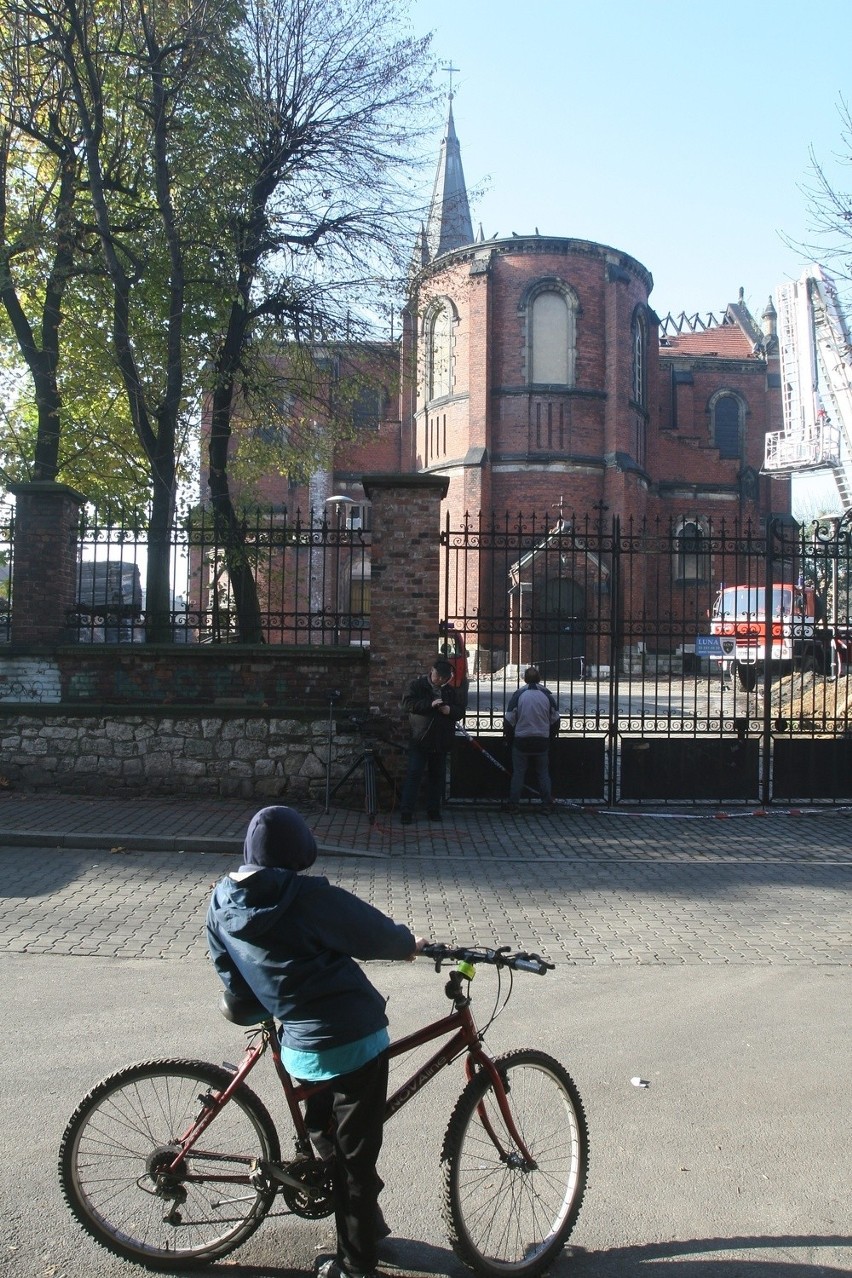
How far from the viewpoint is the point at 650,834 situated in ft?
36.5

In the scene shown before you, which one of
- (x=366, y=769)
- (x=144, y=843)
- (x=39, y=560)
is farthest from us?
(x=39, y=560)

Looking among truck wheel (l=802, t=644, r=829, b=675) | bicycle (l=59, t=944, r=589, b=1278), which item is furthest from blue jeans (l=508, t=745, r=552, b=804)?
bicycle (l=59, t=944, r=589, b=1278)

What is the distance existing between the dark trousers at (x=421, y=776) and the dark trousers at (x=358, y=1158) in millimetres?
8249

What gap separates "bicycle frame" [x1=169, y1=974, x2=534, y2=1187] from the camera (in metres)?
3.13

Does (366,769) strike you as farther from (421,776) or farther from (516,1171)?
(516,1171)

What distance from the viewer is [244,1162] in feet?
10.6

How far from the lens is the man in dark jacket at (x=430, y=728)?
36.9 feet

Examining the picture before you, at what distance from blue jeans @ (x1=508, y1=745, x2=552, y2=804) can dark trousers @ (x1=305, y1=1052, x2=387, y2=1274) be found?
29.6 feet

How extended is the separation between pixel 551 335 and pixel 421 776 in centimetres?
3066

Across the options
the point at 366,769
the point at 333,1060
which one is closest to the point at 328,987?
the point at 333,1060

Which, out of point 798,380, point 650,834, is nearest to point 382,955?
point 650,834

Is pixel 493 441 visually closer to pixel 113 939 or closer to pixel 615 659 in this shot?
pixel 615 659

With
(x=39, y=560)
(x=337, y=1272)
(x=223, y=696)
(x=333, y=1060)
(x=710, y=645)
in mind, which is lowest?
(x=337, y=1272)

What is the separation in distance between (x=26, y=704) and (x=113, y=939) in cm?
602
